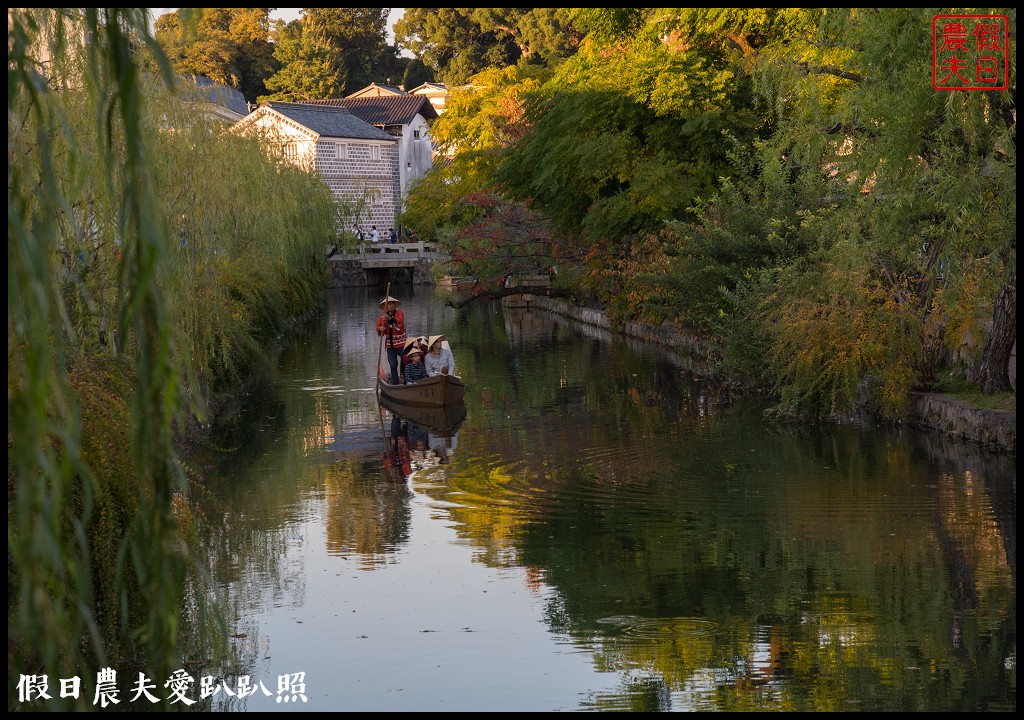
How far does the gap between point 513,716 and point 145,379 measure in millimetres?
4243

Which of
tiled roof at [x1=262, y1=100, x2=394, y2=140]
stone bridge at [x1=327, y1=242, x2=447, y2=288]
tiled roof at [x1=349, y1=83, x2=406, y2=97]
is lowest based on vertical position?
stone bridge at [x1=327, y1=242, x2=447, y2=288]

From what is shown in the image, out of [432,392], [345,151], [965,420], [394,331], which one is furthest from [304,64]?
[965,420]

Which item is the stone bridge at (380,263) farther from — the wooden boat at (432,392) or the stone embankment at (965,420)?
the stone embankment at (965,420)

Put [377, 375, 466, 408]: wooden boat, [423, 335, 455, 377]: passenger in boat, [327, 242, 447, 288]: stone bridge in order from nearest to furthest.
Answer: [377, 375, 466, 408]: wooden boat < [423, 335, 455, 377]: passenger in boat < [327, 242, 447, 288]: stone bridge

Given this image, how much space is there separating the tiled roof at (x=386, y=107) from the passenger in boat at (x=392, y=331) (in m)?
56.8

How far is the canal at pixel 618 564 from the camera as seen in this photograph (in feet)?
29.5

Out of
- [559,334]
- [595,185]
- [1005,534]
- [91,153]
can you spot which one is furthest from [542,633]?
[559,334]

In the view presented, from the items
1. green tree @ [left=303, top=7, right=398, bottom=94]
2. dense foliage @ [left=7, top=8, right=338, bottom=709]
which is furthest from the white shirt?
green tree @ [left=303, top=7, right=398, bottom=94]

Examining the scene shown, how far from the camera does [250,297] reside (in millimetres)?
27172

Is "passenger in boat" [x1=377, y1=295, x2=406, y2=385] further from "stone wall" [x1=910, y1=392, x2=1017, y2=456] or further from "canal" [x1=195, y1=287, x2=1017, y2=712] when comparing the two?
"stone wall" [x1=910, y1=392, x2=1017, y2=456]

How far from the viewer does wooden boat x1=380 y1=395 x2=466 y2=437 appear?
842 inches

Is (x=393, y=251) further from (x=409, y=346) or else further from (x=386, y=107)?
(x=409, y=346)

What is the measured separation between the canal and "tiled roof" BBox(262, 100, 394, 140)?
5276cm

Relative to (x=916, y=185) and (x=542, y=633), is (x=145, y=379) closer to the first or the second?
(x=542, y=633)
